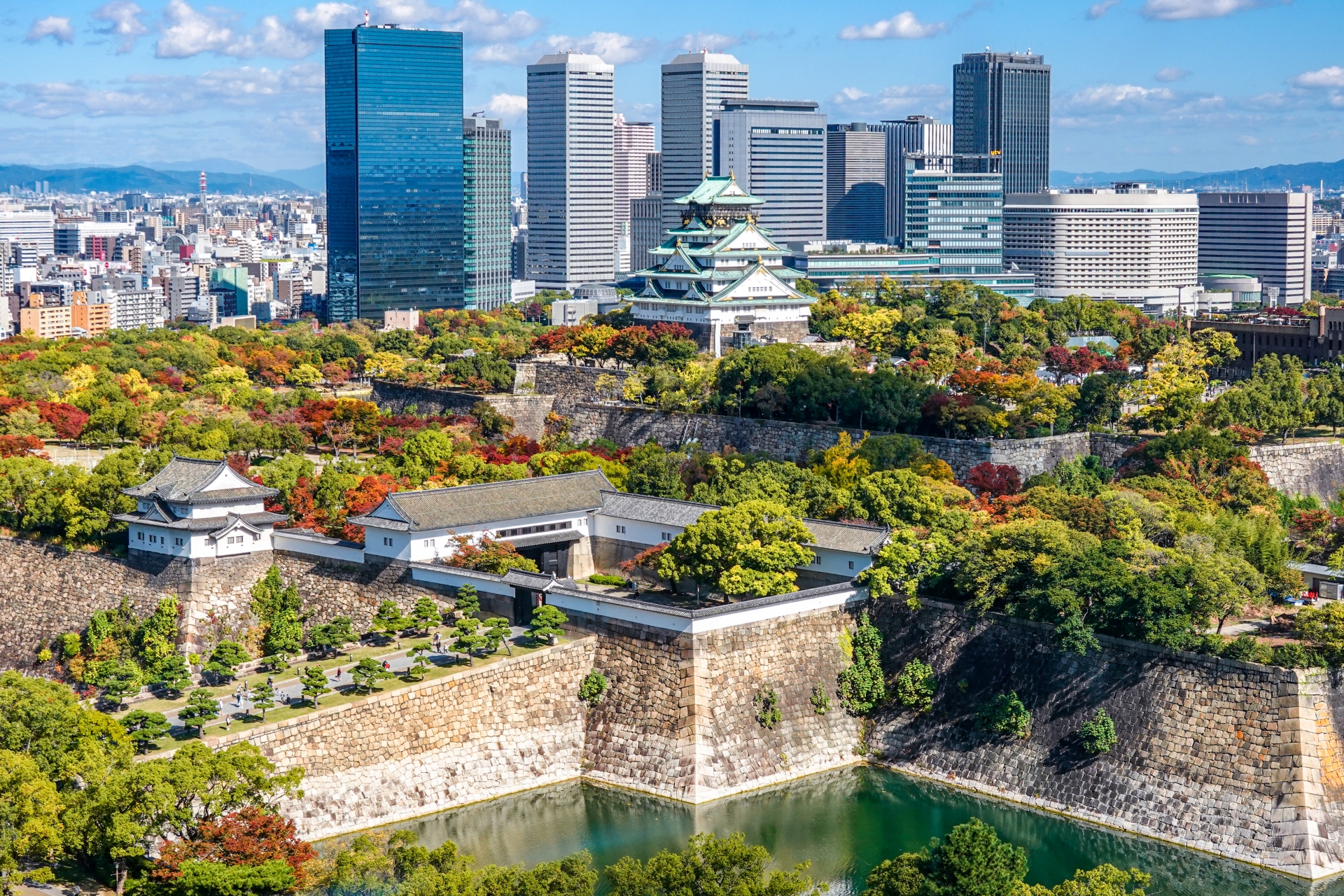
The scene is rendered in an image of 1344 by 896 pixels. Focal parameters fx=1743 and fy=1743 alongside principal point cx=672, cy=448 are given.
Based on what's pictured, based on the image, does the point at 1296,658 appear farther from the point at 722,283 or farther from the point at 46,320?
the point at 46,320

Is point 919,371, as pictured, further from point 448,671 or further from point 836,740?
point 448,671

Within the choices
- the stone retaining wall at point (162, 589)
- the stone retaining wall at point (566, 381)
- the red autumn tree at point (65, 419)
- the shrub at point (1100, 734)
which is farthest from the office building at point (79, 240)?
the shrub at point (1100, 734)

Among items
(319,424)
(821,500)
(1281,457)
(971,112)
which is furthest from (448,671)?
(971,112)

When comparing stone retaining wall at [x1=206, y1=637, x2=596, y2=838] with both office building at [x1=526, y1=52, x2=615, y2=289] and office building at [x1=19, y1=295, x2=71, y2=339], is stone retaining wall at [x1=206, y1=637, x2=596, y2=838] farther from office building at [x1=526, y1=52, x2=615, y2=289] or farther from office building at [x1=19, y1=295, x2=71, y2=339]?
office building at [x1=526, y1=52, x2=615, y2=289]

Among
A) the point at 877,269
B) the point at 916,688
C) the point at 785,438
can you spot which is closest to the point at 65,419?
the point at 785,438

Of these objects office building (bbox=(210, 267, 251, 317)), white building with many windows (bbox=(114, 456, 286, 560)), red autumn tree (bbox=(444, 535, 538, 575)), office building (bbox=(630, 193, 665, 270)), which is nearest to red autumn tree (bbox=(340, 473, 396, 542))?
white building with many windows (bbox=(114, 456, 286, 560))

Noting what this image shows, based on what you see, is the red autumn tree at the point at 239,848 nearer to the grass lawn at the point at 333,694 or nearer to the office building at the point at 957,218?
the grass lawn at the point at 333,694

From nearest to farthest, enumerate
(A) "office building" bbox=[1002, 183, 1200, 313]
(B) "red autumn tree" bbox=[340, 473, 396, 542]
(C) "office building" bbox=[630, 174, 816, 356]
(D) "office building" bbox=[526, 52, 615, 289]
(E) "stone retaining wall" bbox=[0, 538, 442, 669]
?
(E) "stone retaining wall" bbox=[0, 538, 442, 669] < (B) "red autumn tree" bbox=[340, 473, 396, 542] < (C) "office building" bbox=[630, 174, 816, 356] < (A) "office building" bbox=[1002, 183, 1200, 313] < (D) "office building" bbox=[526, 52, 615, 289]
